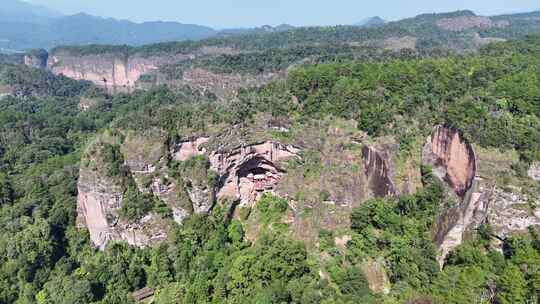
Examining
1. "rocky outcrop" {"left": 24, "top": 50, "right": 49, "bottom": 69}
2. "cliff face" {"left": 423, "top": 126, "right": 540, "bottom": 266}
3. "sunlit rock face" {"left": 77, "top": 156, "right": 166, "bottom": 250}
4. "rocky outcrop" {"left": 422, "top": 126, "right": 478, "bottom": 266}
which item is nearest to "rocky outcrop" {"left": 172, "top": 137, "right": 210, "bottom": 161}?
"sunlit rock face" {"left": 77, "top": 156, "right": 166, "bottom": 250}

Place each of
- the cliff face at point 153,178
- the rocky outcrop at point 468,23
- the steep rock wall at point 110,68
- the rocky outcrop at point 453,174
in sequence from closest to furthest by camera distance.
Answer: the rocky outcrop at point 453,174, the cliff face at point 153,178, the steep rock wall at point 110,68, the rocky outcrop at point 468,23

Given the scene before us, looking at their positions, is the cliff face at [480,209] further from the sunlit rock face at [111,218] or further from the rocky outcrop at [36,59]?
the rocky outcrop at [36,59]

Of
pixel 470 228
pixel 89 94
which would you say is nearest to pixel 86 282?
pixel 470 228

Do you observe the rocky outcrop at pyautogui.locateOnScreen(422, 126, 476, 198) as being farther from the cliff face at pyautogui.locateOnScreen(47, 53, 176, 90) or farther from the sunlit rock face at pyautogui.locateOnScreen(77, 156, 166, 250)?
the cliff face at pyautogui.locateOnScreen(47, 53, 176, 90)

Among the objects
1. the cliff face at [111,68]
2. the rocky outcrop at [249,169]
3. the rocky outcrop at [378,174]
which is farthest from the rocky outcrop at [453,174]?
the cliff face at [111,68]

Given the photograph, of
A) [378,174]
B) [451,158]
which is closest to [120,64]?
[378,174]

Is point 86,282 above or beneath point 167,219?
beneath

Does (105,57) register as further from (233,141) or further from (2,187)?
(233,141)
